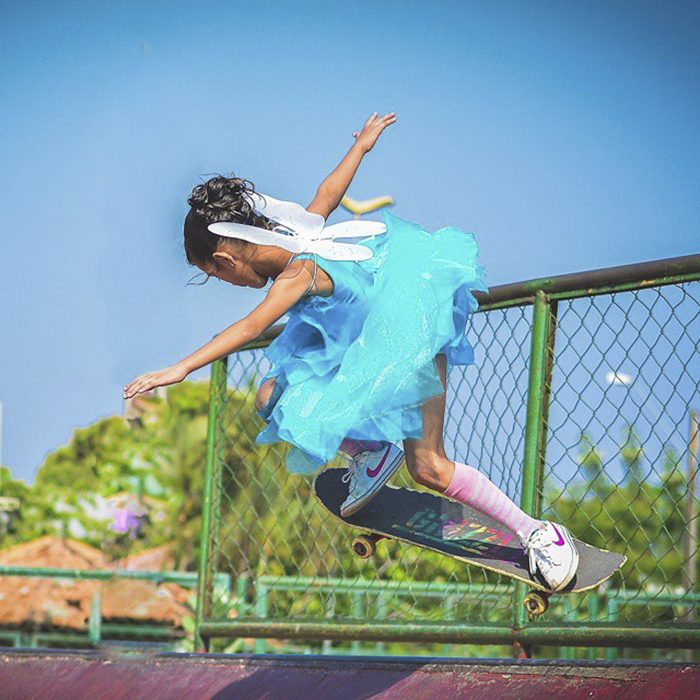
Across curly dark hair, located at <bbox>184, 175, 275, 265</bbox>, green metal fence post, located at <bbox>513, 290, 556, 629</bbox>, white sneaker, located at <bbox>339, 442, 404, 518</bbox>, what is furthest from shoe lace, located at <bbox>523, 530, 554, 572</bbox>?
curly dark hair, located at <bbox>184, 175, 275, 265</bbox>

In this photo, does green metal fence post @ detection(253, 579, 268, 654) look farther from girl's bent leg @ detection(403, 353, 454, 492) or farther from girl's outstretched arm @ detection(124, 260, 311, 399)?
girl's outstretched arm @ detection(124, 260, 311, 399)

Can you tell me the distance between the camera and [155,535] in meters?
14.7

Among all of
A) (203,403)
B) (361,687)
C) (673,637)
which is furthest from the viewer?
(203,403)

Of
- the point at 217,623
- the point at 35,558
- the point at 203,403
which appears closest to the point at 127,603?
the point at 35,558

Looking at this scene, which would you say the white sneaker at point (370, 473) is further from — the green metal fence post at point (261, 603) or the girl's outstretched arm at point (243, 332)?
the green metal fence post at point (261, 603)

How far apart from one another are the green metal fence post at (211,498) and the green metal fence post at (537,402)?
1.59 meters

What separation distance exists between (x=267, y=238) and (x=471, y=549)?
108cm

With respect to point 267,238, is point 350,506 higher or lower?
lower

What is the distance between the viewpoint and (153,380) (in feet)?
9.05

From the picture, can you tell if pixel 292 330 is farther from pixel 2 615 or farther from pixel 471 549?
pixel 2 615

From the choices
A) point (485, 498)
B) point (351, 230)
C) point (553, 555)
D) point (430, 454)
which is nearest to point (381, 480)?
point (430, 454)

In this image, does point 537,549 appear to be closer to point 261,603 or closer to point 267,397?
Answer: point 267,397

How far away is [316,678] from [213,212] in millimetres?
1359

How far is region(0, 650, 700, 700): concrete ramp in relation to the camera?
8.67ft
